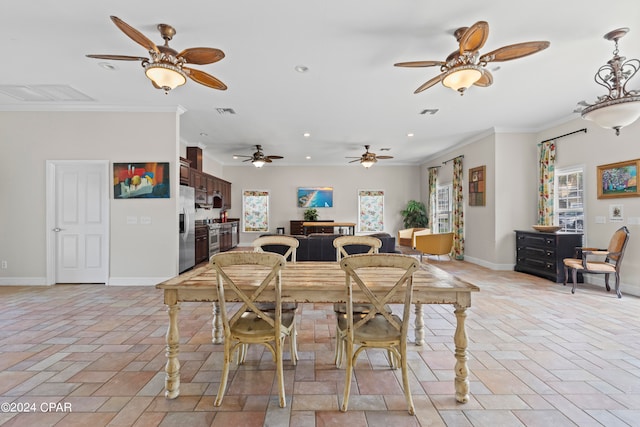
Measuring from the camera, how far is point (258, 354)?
247cm

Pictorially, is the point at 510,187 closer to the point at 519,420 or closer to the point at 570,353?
the point at 570,353

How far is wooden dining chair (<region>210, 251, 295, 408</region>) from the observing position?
1.73 meters

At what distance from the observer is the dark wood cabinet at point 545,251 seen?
482 cm

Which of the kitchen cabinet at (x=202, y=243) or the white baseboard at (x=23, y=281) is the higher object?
the kitchen cabinet at (x=202, y=243)

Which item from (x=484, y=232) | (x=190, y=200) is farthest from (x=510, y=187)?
(x=190, y=200)

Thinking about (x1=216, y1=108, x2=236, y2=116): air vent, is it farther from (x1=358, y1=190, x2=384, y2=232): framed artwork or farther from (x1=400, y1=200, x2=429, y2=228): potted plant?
(x1=400, y1=200, x2=429, y2=228): potted plant

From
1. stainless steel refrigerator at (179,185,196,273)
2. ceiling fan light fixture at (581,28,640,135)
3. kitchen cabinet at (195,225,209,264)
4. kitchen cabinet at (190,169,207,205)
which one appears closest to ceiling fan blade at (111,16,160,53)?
stainless steel refrigerator at (179,185,196,273)

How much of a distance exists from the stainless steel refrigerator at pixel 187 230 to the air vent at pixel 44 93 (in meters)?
1.97

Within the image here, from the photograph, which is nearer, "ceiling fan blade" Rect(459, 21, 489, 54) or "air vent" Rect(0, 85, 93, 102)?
"ceiling fan blade" Rect(459, 21, 489, 54)

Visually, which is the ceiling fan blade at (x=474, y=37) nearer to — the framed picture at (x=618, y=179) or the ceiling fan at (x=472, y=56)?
the ceiling fan at (x=472, y=56)

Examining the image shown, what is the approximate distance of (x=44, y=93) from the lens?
4117 millimetres

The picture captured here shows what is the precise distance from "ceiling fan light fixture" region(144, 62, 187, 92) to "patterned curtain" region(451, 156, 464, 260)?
21.4 ft

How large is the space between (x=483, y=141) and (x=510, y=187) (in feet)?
3.84

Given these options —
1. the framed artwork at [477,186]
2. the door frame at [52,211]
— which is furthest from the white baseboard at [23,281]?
the framed artwork at [477,186]
